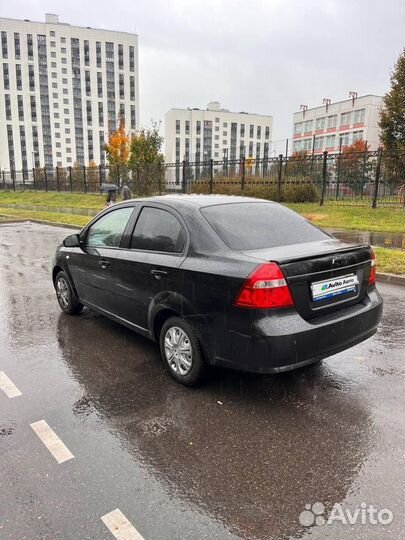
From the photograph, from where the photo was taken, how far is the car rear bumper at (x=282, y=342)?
10.0ft

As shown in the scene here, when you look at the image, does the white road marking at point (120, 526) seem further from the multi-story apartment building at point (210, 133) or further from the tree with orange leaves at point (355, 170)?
the multi-story apartment building at point (210, 133)

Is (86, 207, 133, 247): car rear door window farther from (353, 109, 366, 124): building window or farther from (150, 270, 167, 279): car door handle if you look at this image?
(353, 109, 366, 124): building window


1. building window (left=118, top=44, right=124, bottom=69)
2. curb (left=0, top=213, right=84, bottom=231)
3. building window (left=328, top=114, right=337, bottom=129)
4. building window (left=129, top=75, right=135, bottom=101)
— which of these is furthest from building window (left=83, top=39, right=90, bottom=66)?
curb (left=0, top=213, right=84, bottom=231)

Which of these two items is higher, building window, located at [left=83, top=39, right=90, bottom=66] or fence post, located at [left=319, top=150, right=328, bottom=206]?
building window, located at [left=83, top=39, right=90, bottom=66]

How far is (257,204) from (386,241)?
7.60 m

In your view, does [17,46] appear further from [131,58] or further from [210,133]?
[210,133]

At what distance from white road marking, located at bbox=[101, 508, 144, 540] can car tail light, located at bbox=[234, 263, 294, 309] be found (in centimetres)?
153

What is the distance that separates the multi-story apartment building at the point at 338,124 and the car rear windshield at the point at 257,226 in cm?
7323

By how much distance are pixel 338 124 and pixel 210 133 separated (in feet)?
196

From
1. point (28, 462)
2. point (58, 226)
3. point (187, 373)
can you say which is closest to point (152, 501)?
point (28, 462)

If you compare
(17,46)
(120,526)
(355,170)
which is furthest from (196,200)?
(17,46)

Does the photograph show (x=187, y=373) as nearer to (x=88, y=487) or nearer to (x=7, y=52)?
(x=88, y=487)

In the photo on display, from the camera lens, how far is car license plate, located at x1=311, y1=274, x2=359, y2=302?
3.29 m

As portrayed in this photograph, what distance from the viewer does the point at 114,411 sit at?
334cm
